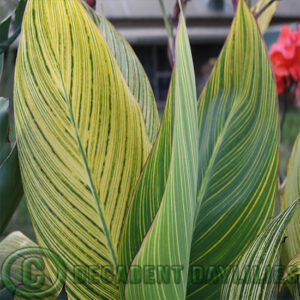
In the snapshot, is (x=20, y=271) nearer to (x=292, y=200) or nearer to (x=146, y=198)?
(x=146, y=198)

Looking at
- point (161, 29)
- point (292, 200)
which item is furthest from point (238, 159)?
point (161, 29)

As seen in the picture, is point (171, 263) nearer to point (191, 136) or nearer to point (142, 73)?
point (191, 136)

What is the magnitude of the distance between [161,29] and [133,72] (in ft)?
17.3

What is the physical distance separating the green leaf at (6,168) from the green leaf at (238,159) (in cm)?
16

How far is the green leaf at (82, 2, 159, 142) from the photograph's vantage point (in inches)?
15.9

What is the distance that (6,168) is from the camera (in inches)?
13.0

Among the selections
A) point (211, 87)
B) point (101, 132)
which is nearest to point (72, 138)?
point (101, 132)

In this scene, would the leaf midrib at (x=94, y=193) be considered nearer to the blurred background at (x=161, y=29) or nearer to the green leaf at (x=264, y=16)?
the green leaf at (x=264, y=16)

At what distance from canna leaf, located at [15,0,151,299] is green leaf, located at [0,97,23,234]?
23 mm

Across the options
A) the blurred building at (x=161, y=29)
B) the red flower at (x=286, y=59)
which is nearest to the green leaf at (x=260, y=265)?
the red flower at (x=286, y=59)

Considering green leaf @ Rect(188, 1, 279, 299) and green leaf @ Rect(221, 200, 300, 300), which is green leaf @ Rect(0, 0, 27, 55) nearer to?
green leaf @ Rect(188, 1, 279, 299)

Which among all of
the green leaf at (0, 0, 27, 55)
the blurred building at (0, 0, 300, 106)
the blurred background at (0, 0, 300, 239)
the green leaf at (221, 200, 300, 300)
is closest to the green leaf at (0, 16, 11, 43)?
the green leaf at (0, 0, 27, 55)

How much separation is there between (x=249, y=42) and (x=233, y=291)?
0.20m

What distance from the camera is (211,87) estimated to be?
356mm
